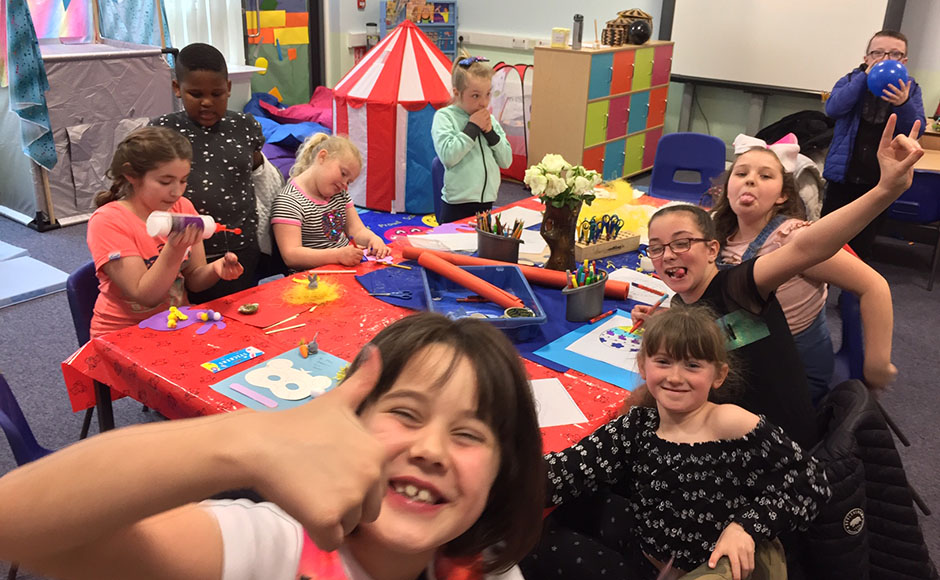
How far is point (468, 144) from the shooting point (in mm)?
3436

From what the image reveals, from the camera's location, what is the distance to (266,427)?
50cm

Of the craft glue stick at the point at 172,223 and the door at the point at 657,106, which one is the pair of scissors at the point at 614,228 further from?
the door at the point at 657,106

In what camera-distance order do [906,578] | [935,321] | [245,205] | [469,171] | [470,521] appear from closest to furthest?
1. [470,521]
2. [906,578]
3. [245,205]
4. [469,171]
5. [935,321]

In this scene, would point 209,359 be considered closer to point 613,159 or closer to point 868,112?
point 868,112

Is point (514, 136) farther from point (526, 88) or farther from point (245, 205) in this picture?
point (245, 205)

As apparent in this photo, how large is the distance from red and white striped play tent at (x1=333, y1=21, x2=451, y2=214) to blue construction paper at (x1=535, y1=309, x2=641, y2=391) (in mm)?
3445

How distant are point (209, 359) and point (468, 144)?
6.31ft

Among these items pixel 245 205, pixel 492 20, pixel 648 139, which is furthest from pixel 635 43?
pixel 245 205

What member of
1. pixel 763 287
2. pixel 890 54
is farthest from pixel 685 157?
pixel 763 287

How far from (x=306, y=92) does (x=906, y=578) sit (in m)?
6.59

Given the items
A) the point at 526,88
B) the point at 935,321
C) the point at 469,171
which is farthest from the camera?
the point at 526,88

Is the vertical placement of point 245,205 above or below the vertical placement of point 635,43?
below

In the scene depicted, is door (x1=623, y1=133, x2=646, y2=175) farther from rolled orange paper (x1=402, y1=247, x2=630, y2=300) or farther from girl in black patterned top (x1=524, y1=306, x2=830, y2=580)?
girl in black patterned top (x1=524, y1=306, x2=830, y2=580)

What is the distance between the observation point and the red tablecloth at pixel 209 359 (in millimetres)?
1692
